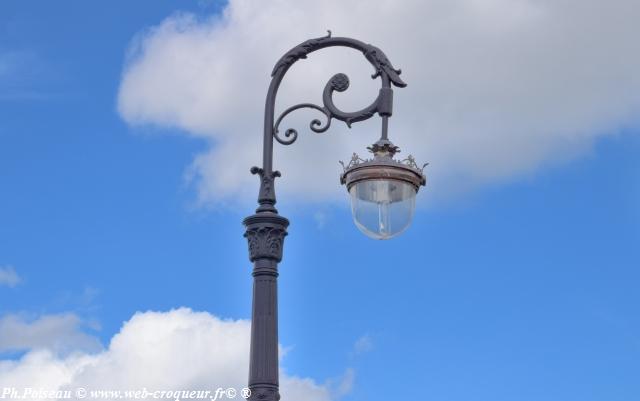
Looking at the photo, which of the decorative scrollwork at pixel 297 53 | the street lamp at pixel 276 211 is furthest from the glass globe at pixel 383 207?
the decorative scrollwork at pixel 297 53

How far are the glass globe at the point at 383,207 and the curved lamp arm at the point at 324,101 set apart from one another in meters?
0.54

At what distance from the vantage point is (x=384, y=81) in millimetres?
14016

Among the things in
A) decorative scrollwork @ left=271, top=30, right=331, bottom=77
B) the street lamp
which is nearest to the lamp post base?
the street lamp

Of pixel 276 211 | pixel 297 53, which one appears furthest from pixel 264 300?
pixel 297 53

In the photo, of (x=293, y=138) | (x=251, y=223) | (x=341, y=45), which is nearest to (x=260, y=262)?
(x=251, y=223)

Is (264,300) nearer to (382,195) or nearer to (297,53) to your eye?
(382,195)

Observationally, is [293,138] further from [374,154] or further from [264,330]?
[264,330]

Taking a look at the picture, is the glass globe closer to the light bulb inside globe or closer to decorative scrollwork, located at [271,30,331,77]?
the light bulb inside globe

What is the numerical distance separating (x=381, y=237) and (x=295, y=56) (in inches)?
76.4

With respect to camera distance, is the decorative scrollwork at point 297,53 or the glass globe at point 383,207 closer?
the glass globe at point 383,207

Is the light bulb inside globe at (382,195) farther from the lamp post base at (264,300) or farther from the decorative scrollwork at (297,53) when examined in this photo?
the decorative scrollwork at (297,53)

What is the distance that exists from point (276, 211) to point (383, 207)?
0.99 m

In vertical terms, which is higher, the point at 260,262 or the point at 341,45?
the point at 341,45

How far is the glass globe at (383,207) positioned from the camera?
1333 cm
